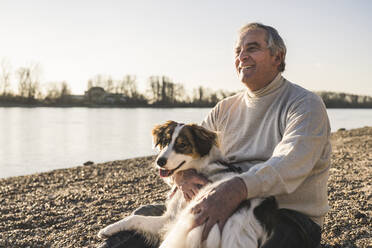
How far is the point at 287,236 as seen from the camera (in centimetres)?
263

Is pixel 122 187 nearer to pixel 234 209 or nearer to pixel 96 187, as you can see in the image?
pixel 96 187

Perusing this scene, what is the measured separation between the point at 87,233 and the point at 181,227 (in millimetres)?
3153

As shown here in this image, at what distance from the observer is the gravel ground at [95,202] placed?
4.86 meters

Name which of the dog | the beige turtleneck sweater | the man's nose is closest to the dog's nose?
the dog

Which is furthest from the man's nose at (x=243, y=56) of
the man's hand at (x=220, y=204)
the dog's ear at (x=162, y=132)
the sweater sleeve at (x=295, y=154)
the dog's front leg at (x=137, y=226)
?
the dog's front leg at (x=137, y=226)

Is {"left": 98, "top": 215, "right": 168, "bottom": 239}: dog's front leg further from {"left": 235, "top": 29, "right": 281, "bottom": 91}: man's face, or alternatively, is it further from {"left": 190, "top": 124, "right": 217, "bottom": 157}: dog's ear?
{"left": 235, "top": 29, "right": 281, "bottom": 91}: man's face

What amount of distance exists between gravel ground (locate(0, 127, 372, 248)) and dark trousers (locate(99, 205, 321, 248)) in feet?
5.30

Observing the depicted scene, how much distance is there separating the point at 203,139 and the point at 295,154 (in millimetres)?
1173

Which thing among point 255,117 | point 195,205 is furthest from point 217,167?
point 195,205

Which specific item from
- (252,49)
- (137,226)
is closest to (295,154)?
(252,49)

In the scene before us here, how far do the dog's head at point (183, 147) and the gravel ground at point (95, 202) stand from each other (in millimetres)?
1901

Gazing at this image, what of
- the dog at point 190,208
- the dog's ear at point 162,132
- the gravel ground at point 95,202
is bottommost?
the gravel ground at point 95,202

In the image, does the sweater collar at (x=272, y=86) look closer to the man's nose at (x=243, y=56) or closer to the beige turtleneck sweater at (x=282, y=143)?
the beige turtleneck sweater at (x=282, y=143)

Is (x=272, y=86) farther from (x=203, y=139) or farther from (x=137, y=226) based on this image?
(x=137, y=226)
